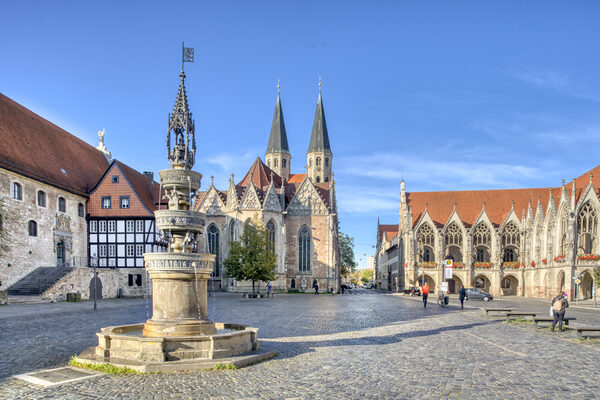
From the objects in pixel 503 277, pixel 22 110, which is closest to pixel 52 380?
pixel 22 110

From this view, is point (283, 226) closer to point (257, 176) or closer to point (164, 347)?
point (257, 176)

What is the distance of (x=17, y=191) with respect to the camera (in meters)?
33.0

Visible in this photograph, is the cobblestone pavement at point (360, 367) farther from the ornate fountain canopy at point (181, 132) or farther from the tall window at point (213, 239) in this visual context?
the tall window at point (213, 239)

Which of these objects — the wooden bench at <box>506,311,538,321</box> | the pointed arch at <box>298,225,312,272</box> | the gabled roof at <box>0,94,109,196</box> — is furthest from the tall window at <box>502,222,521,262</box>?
the gabled roof at <box>0,94,109,196</box>

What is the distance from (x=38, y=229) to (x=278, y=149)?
53.1 meters

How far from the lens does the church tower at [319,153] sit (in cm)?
8569

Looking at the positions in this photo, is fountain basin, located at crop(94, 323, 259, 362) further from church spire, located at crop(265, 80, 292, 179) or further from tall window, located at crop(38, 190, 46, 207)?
church spire, located at crop(265, 80, 292, 179)

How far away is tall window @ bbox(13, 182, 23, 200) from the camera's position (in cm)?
3262

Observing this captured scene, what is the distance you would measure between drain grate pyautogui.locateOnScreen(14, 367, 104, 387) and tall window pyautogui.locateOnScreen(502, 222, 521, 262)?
5678cm

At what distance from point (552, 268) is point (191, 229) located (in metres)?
42.4

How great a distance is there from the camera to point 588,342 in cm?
1380

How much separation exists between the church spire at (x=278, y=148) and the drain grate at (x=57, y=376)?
75.3m

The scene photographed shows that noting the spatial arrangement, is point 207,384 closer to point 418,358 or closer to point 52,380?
point 52,380

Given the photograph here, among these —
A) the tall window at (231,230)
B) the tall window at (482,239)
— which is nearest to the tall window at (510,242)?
the tall window at (482,239)
